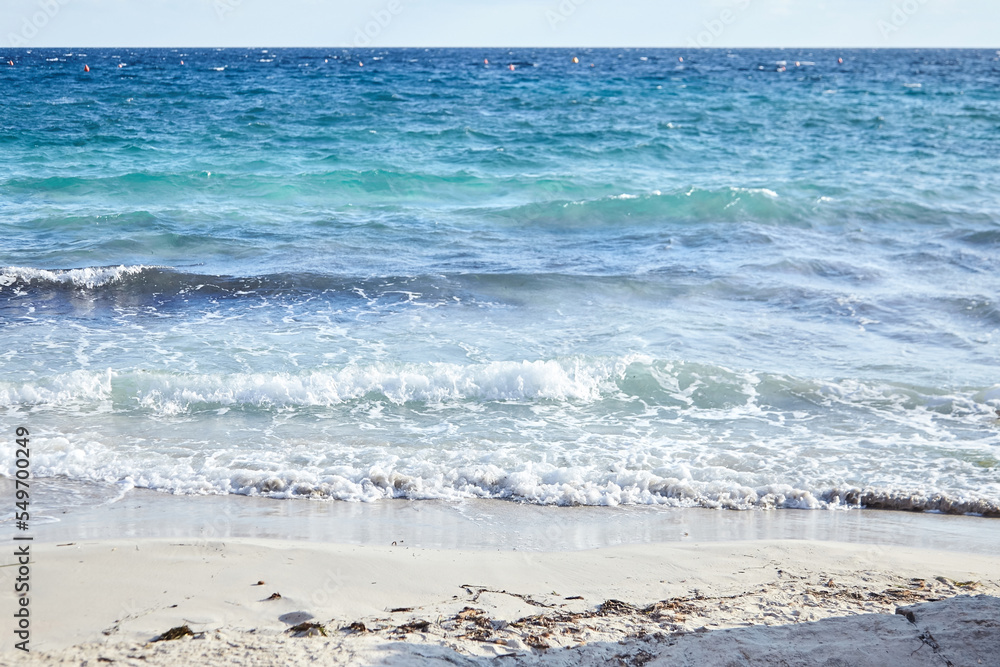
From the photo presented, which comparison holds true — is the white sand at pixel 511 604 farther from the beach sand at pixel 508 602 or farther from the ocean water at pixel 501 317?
the ocean water at pixel 501 317

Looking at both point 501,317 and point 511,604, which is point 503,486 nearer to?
point 511,604

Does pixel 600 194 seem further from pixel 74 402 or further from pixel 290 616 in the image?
pixel 290 616

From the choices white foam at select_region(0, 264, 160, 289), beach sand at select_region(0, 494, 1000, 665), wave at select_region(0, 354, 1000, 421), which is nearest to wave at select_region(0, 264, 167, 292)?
white foam at select_region(0, 264, 160, 289)

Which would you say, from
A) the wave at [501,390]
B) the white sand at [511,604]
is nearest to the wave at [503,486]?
the white sand at [511,604]

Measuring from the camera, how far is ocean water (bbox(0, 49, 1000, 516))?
5.87m

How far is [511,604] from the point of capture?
3830mm

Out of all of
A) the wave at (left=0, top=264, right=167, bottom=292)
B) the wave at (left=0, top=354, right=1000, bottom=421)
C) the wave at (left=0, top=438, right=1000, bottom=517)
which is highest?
the wave at (left=0, top=264, right=167, bottom=292)

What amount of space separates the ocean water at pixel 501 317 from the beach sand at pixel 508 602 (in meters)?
0.91

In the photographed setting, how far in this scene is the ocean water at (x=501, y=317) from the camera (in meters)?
5.87

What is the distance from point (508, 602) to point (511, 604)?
0.03m

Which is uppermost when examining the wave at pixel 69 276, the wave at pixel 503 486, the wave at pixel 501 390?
the wave at pixel 69 276

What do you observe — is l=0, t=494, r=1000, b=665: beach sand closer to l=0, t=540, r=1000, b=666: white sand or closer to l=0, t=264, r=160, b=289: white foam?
l=0, t=540, r=1000, b=666: white sand

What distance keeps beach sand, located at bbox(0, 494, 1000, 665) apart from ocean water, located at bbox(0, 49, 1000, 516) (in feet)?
2.98

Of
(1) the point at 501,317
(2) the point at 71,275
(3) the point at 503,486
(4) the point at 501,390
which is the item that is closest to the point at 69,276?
(2) the point at 71,275
